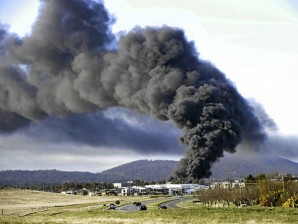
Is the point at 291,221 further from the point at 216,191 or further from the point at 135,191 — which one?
the point at 135,191

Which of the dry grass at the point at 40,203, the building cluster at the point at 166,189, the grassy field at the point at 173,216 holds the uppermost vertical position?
the building cluster at the point at 166,189

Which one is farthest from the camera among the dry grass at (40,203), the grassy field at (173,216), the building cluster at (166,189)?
the building cluster at (166,189)

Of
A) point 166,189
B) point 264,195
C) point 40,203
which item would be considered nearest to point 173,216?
point 264,195

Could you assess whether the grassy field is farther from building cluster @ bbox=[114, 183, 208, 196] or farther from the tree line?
building cluster @ bbox=[114, 183, 208, 196]

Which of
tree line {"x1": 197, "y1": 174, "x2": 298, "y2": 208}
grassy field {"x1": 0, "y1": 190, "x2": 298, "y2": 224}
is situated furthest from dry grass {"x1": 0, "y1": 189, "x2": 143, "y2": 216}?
tree line {"x1": 197, "y1": 174, "x2": 298, "y2": 208}

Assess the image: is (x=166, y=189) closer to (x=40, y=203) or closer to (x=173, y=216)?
(x=40, y=203)

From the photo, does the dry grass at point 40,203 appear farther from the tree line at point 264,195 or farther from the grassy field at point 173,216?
the tree line at point 264,195

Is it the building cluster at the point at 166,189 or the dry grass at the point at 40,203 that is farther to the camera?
the building cluster at the point at 166,189

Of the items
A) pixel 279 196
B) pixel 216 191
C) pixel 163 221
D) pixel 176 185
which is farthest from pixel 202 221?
pixel 176 185

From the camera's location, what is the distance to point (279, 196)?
69875 millimetres

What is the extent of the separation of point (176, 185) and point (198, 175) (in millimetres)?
32503

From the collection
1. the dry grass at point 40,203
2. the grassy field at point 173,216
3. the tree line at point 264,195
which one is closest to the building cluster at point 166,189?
the dry grass at point 40,203

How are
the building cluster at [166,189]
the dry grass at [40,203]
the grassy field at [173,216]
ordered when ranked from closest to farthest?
the grassy field at [173,216]
the dry grass at [40,203]
the building cluster at [166,189]

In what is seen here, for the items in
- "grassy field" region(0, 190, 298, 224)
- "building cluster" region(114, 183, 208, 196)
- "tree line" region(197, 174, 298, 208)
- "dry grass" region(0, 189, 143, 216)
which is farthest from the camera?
"building cluster" region(114, 183, 208, 196)
